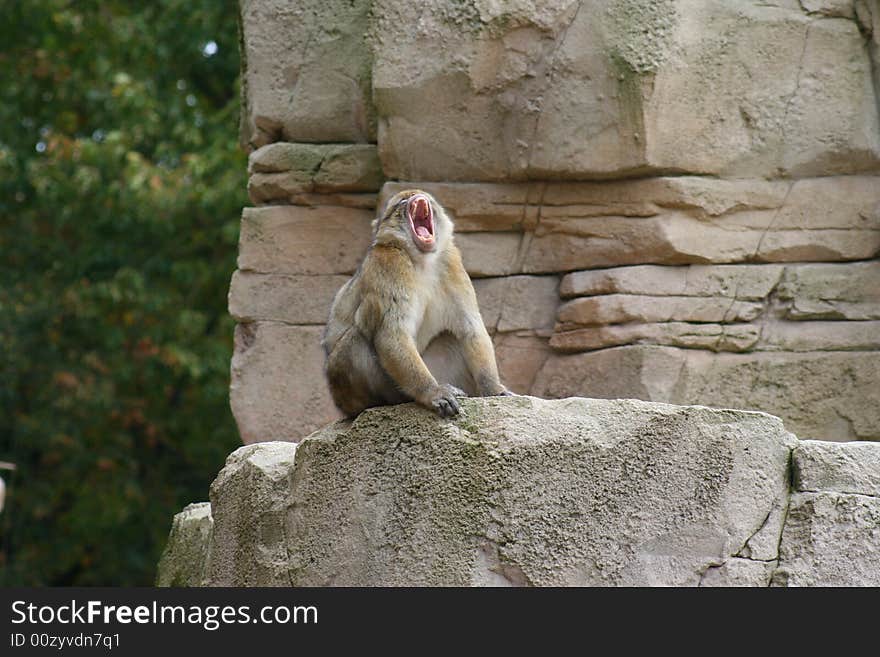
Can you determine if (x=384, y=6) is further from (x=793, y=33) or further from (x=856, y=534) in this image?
(x=856, y=534)

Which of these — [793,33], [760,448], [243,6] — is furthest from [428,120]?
[760,448]

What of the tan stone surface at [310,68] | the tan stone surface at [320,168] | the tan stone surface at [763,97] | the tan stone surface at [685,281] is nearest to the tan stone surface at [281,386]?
the tan stone surface at [320,168]

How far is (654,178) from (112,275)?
8.18 m

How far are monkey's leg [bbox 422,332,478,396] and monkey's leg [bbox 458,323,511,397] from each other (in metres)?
0.05

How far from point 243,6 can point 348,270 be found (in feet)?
7.16

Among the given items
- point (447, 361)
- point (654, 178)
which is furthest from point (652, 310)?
point (447, 361)

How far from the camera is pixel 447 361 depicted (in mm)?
7602

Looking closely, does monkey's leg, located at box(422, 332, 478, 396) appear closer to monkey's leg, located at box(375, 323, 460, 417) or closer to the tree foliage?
monkey's leg, located at box(375, 323, 460, 417)

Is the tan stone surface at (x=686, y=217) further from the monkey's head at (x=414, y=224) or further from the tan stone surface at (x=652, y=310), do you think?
the monkey's head at (x=414, y=224)

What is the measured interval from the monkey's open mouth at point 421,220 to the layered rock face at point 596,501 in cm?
119

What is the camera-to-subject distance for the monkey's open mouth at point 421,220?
743cm

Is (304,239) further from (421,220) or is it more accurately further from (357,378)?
(357,378)

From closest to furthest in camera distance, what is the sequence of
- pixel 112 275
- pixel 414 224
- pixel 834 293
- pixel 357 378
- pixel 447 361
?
pixel 357 378
pixel 414 224
pixel 447 361
pixel 834 293
pixel 112 275

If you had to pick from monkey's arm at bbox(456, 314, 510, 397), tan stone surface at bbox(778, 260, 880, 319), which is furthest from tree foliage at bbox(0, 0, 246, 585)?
monkey's arm at bbox(456, 314, 510, 397)
